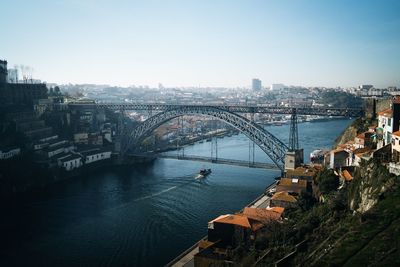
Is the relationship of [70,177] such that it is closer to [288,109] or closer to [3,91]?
[3,91]

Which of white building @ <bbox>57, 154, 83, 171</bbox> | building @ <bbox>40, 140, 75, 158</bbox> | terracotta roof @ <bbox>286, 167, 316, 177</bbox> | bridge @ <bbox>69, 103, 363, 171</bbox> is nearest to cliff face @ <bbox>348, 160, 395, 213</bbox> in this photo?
terracotta roof @ <bbox>286, 167, 316, 177</bbox>

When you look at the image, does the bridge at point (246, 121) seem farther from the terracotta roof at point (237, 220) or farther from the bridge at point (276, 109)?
the terracotta roof at point (237, 220)

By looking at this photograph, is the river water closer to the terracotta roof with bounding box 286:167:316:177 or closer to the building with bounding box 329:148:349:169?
the terracotta roof with bounding box 286:167:316:177

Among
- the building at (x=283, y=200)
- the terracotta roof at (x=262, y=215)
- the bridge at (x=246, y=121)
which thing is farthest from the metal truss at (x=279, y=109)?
the terracotta roof at (x=262, y=215)

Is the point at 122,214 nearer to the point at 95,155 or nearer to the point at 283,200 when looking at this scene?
the point at 283,200

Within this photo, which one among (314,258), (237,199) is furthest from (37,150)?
(314,258)

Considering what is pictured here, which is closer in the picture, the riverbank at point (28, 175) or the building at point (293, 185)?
the building at point (293, 185)

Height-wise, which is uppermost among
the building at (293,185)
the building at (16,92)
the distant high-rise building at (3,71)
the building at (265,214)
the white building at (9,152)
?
the distant high-rise building at (3,71)
